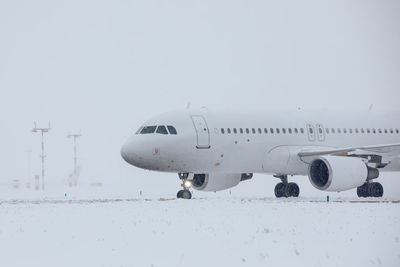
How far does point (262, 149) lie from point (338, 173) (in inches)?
161

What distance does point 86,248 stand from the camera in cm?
2220

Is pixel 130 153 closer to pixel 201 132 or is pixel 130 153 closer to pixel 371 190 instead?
pixel 201 132

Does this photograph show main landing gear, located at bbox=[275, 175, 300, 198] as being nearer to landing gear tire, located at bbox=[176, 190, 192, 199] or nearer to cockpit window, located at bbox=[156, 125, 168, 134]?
landing gear tire, located at bbox=[176, 190, 192, 199]

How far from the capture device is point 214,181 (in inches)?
1617

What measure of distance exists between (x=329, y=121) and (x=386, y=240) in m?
21.3

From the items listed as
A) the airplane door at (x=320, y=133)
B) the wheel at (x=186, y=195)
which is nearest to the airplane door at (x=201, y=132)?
the wheel at (x=186, y=195)

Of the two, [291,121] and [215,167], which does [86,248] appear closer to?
[215,167]

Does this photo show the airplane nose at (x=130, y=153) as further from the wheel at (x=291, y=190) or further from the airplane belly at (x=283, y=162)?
the wheel at (x=291, y=190)

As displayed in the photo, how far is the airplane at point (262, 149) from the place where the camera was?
3850 cm

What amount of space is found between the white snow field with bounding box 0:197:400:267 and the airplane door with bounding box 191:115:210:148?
21.3 ft

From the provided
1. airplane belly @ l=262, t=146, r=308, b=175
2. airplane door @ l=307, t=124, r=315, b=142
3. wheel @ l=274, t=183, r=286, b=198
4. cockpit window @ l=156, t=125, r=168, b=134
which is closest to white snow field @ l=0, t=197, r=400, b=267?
cockpit window @ l=156, t=125, r=168, b=134

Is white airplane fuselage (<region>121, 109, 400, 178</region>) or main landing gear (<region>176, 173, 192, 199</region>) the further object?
white airplane fuselage (<region>121, 109, 400, 178</region>)

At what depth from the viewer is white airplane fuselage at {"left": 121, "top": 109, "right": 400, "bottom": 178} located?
126 ft

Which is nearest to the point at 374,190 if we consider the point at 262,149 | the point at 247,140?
the point at 262,149
